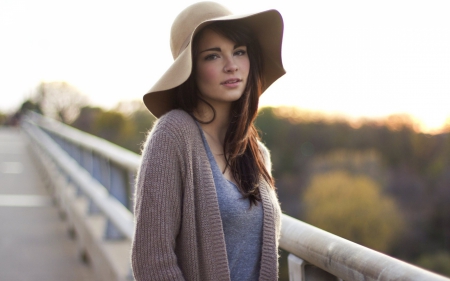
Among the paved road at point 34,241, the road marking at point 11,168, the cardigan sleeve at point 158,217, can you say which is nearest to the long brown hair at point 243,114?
the cardigan sleeve at point 158,217

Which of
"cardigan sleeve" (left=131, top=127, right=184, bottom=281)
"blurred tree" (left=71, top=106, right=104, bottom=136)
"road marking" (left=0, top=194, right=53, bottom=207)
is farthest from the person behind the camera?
"blurred tree" (left=71, top=106, right=104, bottom=136)

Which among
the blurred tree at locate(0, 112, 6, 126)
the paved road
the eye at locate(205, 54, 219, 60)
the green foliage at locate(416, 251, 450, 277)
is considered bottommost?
the green foliage at locate(416, 251, 450, 277)

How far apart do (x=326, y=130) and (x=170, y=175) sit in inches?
2767

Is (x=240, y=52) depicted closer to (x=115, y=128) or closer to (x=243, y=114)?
(x=243, y=114)

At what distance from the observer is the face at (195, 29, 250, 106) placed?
1972 millimetres

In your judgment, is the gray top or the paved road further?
the paved road

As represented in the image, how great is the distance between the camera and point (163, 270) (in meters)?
1.71

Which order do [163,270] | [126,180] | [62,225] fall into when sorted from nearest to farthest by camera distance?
1. [163,270]
2. [126,180]
3. [62,225]

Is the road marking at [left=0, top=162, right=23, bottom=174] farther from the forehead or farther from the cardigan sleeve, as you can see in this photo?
the cardigan sleeve

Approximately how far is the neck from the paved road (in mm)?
2851

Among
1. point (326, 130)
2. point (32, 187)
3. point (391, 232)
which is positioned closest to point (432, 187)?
point (391, 232)

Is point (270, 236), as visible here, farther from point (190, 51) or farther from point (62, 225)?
point (62, 225)

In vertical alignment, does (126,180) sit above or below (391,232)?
above

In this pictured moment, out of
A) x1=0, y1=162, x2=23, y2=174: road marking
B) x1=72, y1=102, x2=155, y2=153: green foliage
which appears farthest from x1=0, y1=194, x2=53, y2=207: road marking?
x1=72, y1=102, x2=155, y2=153: green foliage
